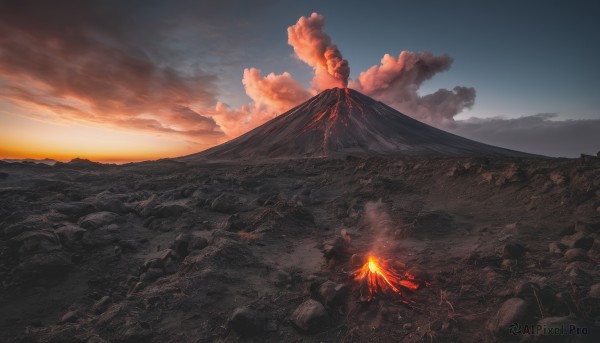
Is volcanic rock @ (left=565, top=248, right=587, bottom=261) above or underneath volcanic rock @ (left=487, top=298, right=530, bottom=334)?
above

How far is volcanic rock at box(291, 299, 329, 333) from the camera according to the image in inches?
207

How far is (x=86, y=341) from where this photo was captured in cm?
495

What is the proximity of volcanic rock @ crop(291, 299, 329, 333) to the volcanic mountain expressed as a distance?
40.2 metres

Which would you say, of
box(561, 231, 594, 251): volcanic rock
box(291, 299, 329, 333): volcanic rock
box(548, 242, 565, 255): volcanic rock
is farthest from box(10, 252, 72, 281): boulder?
box(561, 231, 594, 251): volcanic rock

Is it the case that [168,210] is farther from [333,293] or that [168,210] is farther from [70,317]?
[333,293]

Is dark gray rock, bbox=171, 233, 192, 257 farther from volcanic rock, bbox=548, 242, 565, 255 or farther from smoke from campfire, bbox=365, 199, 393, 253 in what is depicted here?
volcanic rock, bbox=548, 242, 565, 255

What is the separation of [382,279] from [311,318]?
1740 mm

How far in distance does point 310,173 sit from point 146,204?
10.7 metres

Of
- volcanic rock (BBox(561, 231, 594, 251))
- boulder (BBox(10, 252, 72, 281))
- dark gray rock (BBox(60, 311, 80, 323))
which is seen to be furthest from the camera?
boulder (BBox(10, 252, 72, 281))

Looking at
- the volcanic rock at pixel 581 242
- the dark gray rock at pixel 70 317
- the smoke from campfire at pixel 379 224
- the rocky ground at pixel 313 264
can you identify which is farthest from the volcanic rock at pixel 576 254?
the dark gray rock at pixel 70 317

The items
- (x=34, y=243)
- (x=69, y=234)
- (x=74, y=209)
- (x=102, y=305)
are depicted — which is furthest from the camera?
(x=74, y=209)

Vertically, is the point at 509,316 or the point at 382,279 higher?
the point at 509,316

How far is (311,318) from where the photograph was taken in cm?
532

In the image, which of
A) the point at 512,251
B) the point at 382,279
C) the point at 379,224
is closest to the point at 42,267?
the point at 382,279
